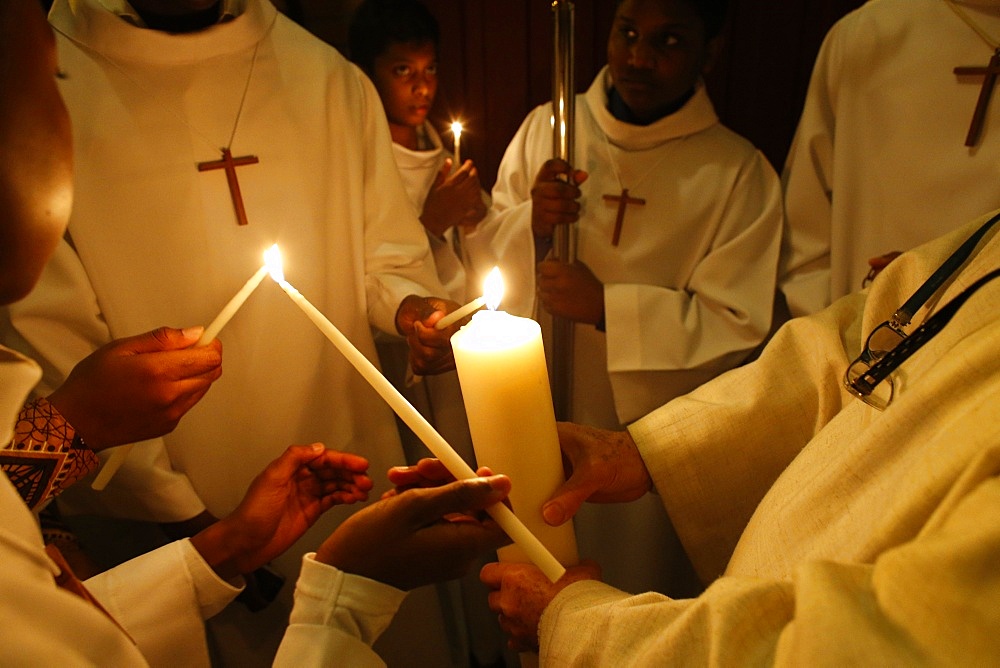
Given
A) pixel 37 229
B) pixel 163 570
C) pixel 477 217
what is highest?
pixel 37 229

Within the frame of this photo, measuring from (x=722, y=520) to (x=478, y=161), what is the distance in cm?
274

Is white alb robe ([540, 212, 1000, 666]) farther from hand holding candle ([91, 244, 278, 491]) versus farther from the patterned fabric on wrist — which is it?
the patterned fabric on wrist

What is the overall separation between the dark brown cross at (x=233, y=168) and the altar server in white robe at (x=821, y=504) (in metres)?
1.06

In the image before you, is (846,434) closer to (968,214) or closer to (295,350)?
(968,214)

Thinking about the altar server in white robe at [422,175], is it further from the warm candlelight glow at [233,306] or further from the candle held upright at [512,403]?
the candle held upright at [512,403]

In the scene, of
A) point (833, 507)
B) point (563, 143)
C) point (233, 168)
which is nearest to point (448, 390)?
point (563, 143)

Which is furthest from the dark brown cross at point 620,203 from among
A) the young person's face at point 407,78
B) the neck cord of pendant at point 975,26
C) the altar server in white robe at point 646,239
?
the neck cord of pendant at point 975,26

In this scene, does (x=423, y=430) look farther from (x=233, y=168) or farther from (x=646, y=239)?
(x=646, y=239)

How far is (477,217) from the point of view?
106 inches

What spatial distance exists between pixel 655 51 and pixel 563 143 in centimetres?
57

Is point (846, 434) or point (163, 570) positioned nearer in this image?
point (846, 434)

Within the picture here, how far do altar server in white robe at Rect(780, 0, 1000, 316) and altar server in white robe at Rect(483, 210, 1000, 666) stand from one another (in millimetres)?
927

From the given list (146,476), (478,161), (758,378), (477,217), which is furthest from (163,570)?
(478,161)

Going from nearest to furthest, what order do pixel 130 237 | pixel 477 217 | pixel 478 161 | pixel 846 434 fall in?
pixel 846 434
pixel 130 237
pixel 477 217
pixel 478 161
